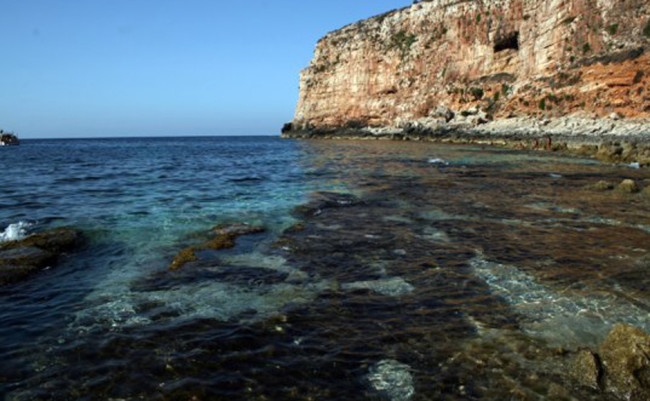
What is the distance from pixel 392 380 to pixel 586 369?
92.8 inches

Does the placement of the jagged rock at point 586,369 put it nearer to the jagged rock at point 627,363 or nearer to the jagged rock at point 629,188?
the jagged rock at point 627,363

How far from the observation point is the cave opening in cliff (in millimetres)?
70838

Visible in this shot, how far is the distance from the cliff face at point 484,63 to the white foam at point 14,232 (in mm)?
52570

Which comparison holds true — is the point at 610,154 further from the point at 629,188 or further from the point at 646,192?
the point at 646,192

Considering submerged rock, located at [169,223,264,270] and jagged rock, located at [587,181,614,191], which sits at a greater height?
jagged rock, located at [587,181,614,191]

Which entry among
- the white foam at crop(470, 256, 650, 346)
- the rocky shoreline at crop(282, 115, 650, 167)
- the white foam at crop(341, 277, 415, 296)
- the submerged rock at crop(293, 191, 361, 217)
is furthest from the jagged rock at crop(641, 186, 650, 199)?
the white foam at crop(341, 277, 415, 296)

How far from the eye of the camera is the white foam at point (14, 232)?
1132 cm

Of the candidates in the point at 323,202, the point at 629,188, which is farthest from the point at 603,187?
the point at 323,202

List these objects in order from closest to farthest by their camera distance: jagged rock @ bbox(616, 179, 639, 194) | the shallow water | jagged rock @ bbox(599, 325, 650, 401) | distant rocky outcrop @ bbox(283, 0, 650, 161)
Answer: jagged rock @ bbox(599, 325, 650, 401) < the shallow water < jagged rock @ bbox(616, 179, 639, 194) < distant rocky outcrop @ bbox(283, 0, 650, 161)

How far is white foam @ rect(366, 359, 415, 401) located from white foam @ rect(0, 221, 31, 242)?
10.6 m

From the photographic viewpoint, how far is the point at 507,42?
71.9 m

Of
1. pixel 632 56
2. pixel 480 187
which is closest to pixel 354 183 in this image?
pixel 480 187

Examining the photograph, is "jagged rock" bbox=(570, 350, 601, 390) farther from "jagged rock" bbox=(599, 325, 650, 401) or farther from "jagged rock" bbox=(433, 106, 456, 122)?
"jagged rock" bbox=(433, 106, 456, 122)

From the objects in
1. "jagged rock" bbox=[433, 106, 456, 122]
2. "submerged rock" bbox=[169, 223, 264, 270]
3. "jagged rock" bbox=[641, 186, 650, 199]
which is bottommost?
"submerged rock" bbox=[169, 223, 264, 270]
